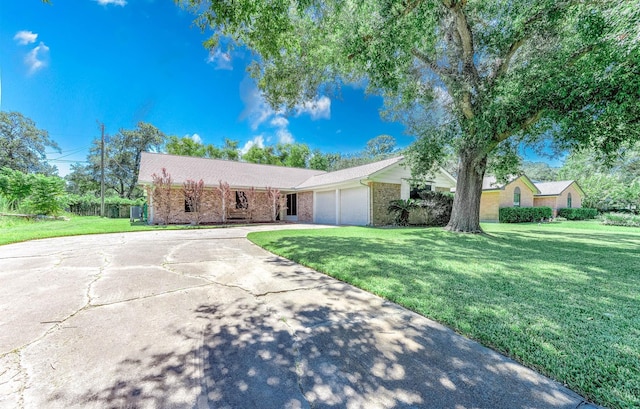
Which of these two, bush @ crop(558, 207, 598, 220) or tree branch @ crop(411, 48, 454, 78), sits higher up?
tree branch @ crop(411, 48, 454, 78)

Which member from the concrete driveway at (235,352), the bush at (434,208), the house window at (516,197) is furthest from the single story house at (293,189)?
the concrete driveway at (235,352)

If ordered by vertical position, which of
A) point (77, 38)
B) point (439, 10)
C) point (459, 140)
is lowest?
point (459, 140)

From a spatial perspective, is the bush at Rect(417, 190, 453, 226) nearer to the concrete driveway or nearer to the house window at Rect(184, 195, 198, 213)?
the concrete driveway

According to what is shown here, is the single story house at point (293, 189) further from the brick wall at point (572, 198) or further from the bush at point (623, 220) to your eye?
the brick wall at point (572, 198)

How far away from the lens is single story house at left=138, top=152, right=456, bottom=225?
13711 mm

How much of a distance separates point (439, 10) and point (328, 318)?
807 cm

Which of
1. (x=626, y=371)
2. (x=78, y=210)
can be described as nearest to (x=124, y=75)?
(x=78, y=210)

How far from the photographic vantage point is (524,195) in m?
22.5

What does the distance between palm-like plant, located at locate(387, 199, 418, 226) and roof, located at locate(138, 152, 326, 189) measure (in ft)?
23.8

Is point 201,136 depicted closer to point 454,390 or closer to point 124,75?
point 124,75

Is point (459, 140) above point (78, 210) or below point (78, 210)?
above

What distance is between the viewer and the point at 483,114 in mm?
7461

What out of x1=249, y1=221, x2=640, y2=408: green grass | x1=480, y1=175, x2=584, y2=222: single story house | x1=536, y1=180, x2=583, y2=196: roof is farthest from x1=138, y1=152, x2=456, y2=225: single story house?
x1=536, y1=180, x2=583, y2=196: roof

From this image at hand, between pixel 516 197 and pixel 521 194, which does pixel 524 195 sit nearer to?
pixel 521 194
